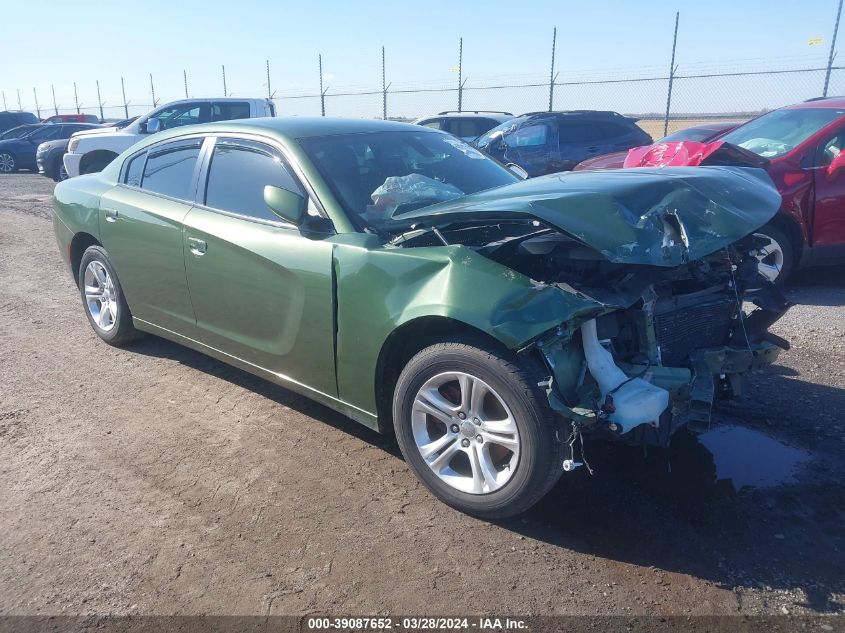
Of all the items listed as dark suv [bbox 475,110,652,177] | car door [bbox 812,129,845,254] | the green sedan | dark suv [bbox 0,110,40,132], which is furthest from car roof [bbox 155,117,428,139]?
dark suv [bbox 0,110,40,132]

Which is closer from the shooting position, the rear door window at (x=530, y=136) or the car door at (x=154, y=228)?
the car door at (x=154, y=228)

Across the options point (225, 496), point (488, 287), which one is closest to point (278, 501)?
point (225, 496)

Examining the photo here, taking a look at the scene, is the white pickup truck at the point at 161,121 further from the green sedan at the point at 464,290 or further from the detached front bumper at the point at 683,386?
the detached front bumper at the point at 683,386

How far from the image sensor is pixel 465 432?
304 centimetres

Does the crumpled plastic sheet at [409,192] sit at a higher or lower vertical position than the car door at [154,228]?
higher

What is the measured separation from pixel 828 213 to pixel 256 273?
502 centimetres

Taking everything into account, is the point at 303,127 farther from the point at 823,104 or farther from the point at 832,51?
the point at 832,51

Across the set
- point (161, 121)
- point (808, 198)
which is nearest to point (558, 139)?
point (808, 198)

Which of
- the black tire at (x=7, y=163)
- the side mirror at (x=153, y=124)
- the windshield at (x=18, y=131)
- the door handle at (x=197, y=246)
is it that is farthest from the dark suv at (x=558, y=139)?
the windshield at (x=18, y=131)

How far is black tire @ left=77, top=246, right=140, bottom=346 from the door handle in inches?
45.4

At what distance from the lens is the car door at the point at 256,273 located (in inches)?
138

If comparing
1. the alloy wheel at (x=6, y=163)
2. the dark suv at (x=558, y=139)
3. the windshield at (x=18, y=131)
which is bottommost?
the alloy wheel at (x=6, y=163)

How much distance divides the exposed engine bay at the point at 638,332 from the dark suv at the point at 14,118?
32704 millimetres

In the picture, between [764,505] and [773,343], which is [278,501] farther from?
[773,343]
